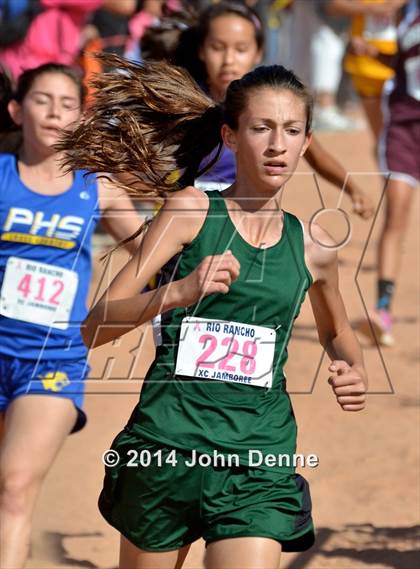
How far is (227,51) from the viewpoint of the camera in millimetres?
5309

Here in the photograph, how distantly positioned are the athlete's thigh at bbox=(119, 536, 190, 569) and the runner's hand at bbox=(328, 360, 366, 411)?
0.55 metres

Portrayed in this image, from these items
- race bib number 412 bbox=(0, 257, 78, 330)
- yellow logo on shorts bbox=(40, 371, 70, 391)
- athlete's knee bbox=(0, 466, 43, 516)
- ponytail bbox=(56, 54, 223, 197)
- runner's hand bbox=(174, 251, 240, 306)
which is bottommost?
athlete's knee bbox=(0, 466, 43, 516)

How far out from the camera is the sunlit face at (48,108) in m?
4.52

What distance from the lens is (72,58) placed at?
812 cm

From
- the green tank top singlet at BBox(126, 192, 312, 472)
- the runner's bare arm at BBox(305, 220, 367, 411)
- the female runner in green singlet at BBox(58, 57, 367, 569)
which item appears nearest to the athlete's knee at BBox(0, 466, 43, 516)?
the female runner in green singlet at BBox(58, 57, 367, 569)

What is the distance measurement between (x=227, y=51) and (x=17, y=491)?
2156 millimetres

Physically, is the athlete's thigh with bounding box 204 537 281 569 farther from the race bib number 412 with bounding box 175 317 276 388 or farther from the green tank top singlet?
the race bib number 412 with bounding box 175 317 276 388

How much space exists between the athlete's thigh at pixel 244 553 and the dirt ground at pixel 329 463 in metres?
1.16

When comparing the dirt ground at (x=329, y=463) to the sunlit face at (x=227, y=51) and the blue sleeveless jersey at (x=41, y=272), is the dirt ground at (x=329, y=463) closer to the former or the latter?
the blue sleeveless jersey at (x=41, y=272)

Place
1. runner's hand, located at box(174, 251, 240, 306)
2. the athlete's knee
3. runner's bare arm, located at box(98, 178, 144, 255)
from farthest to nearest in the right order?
1. runner's bare arm, located at box(98, 178, 144, 255)
2. the athlete's knee
3. runner's hand, located at box(174, 251, 240, 306)

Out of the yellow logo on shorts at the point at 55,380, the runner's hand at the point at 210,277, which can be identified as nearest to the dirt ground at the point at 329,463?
the yellow logo on shorts at the point at 55,380

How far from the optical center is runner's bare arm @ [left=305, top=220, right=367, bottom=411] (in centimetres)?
331

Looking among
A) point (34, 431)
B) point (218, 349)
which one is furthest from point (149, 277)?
point (34, 431)

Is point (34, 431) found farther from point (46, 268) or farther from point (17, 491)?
point (46, 268)
